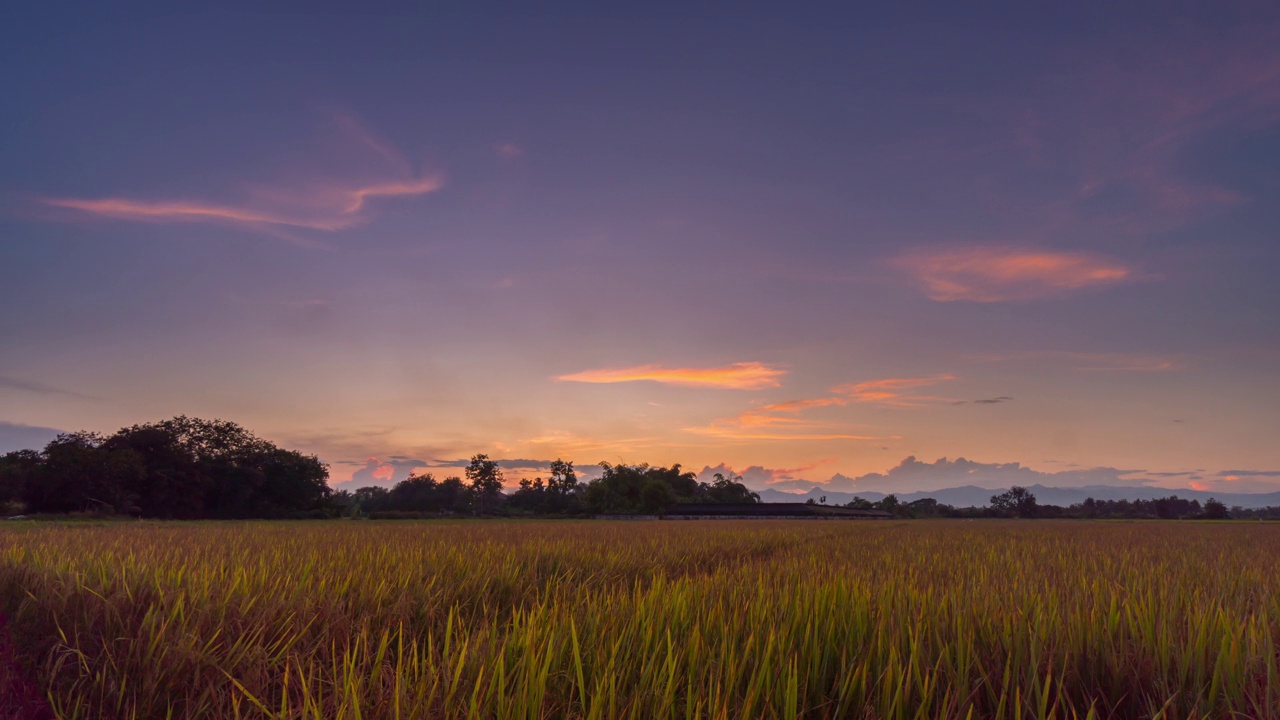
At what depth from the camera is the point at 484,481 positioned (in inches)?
4985

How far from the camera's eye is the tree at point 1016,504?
147 metres

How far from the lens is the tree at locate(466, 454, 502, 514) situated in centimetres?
12612

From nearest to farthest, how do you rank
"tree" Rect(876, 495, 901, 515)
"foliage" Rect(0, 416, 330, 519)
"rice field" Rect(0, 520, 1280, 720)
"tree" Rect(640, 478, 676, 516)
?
"rice field" Rect(0, 520, 1280, 720)
"foliage" Rect(0, 416, 330, 519)
"tree" Rect(640, 478, 676, 516)
"tree" Rect(876, 495, 901, 515)

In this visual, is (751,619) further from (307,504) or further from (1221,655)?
(307,504)

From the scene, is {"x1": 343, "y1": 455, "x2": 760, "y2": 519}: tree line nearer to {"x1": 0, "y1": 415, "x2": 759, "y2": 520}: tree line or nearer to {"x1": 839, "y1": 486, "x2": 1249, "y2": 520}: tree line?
{"x1": 0, "y1": 415, "x2": 759, "y2": 520}: tree line

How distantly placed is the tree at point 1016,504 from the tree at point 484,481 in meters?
110

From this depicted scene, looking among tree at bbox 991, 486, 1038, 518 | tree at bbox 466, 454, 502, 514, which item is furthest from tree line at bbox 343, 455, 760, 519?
tree at bbox 991, 486, 1038, 518

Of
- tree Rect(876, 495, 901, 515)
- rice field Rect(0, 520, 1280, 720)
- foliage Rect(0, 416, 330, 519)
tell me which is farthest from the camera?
tree Rect(876, 495, 901, 515)

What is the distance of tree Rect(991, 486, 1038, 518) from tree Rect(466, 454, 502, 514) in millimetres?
110315

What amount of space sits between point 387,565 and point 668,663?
16.4 ft

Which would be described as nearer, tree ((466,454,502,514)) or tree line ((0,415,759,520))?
tree line ((0,415,759,520))

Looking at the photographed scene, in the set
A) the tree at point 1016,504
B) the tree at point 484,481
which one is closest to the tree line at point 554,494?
the tree at point 484,481

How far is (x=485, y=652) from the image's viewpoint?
262cm

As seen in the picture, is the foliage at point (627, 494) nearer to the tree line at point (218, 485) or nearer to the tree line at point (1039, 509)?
the tree line at point (218, 485)
